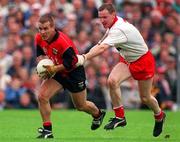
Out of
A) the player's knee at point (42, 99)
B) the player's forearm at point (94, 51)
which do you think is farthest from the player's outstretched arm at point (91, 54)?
the player's knee at point (42, 99)

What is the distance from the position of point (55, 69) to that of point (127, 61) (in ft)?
5.33

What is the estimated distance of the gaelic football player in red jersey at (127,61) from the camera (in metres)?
13.0

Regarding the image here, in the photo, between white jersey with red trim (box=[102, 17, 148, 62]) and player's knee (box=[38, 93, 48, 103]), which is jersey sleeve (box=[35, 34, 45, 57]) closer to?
player's knee (box=[38, 93, 48, 103])

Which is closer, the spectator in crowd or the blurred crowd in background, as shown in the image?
the spectator in crowd

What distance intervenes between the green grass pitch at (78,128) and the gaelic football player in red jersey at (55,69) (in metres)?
0.56

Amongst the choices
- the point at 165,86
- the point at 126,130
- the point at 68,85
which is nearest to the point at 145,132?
the point at 126,130

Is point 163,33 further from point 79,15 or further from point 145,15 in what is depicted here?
point 79,15

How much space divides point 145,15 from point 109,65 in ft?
8.19

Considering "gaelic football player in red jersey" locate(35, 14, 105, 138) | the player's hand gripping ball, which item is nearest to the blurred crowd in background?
"gaelic football player in red jersey" locate(35, 14, 105, 138)

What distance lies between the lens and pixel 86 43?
21.9 metres

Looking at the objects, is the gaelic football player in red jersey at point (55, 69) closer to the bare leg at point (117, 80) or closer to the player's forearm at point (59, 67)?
the player's forearm at point (59, 67)

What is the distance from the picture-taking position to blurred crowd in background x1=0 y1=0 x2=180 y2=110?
20.8m

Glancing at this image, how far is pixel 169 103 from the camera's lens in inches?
835

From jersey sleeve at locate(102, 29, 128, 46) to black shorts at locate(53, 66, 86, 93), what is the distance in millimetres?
652
